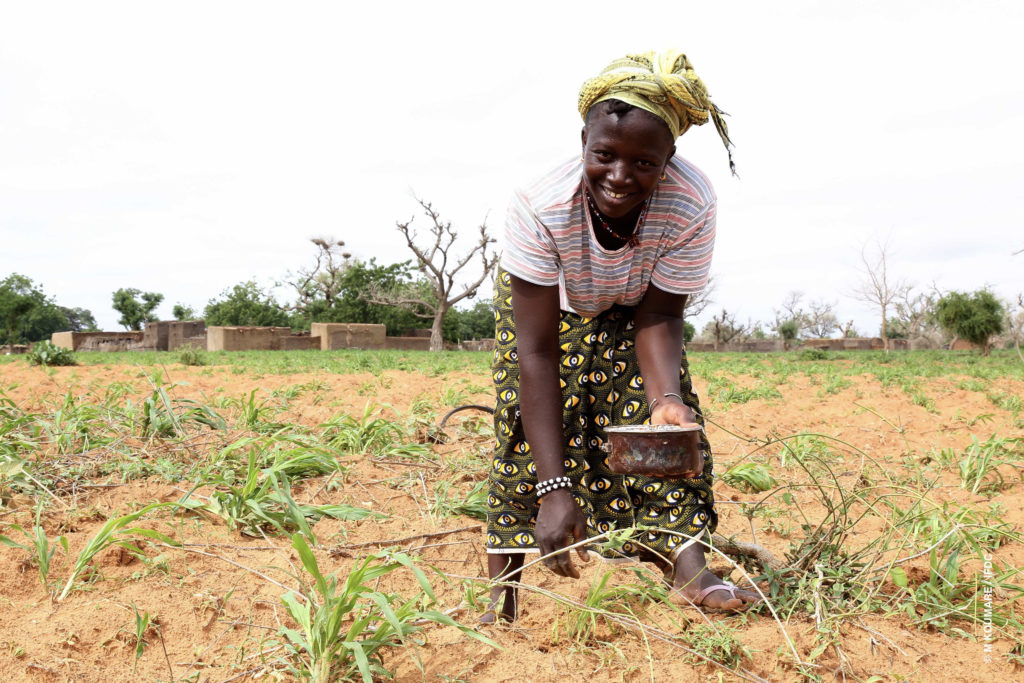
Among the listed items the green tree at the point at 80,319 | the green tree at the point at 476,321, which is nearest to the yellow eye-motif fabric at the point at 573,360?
the green tree at the point at 476,321

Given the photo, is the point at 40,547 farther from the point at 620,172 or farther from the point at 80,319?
the point at 80,319

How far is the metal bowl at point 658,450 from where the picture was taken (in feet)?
4.79

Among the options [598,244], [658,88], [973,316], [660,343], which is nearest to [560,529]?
[660,343]

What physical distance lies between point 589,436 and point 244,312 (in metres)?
35.1

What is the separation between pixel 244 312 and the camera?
113ft

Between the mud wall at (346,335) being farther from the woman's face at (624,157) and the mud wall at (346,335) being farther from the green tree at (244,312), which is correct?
the woman's face at (624,157)

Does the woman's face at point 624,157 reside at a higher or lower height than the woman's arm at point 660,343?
higher

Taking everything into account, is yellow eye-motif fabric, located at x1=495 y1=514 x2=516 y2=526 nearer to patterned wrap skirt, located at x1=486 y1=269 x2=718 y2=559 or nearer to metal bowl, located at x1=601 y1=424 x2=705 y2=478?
patterned wrap skirt, located at x1=486 y1=269 x2=718 y2=559

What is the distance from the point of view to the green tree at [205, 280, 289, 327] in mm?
34125

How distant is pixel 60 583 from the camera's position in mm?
1904

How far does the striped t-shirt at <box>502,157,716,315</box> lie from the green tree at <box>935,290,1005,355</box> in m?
19.8

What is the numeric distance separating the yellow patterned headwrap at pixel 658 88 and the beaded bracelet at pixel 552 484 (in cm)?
80

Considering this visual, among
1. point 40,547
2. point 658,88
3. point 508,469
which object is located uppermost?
point 658,88

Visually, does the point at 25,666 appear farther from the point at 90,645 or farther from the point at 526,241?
the point at 526,241
